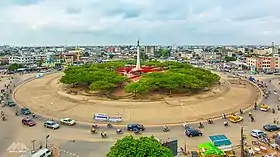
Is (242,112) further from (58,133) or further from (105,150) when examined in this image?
(58,133)

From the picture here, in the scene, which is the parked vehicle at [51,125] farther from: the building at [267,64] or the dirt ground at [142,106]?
the building at [267,64]

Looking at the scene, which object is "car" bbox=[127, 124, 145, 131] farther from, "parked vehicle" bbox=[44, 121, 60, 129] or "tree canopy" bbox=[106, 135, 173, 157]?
"tree canopy" bbox=[106, 135, 173, 157]

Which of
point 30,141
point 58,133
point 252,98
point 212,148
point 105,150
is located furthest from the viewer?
point 252,98

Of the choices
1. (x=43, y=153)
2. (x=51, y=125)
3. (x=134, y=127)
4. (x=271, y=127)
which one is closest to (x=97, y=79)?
(x=51, y=125)

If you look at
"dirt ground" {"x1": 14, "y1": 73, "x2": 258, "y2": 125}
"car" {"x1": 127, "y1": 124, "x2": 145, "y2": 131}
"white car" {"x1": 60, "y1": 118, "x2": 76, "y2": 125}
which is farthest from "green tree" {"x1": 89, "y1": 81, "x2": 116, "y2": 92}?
"car" {"x1": 127, "y1": 124, "x2": 145, "y2": 131}

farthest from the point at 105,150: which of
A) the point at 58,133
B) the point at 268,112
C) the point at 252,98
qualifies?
the point at 252,98

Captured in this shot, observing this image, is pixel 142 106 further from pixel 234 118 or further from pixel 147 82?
pixel 234 118

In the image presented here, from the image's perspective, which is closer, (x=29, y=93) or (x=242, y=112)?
(x=242, y=112)
